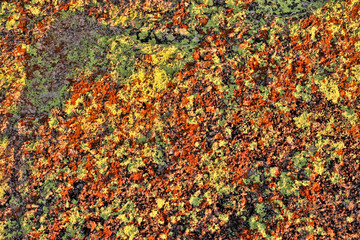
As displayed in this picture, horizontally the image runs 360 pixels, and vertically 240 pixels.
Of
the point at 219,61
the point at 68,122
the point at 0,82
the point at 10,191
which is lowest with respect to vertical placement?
the point at 10,191

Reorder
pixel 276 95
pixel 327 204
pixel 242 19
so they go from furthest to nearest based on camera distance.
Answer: pixel 242 19 < pixel 276 95 < pixel 327 204

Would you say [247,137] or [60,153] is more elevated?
[247,137]

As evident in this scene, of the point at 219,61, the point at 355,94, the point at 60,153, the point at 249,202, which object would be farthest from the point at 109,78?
the point at 355,94

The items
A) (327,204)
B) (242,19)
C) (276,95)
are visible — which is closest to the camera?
(327,204)

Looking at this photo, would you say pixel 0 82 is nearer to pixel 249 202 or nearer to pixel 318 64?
pixel 249 202

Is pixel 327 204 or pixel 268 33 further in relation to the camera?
pixel 268 33

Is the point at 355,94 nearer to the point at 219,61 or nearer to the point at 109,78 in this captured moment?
the point at 219,61
